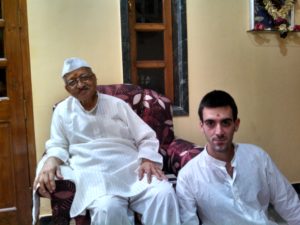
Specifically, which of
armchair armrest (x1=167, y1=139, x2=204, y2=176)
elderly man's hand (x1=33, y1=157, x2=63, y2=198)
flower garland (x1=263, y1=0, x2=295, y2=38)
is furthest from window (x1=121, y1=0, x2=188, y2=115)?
elderly man's hand (x1=33, y1=157, x2=63, y2=198)

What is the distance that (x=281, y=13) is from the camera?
2363 mm

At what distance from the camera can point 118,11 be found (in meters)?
2.14

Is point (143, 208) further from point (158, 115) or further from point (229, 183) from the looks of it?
point (158, 115)

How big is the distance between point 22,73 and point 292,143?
2145 mm

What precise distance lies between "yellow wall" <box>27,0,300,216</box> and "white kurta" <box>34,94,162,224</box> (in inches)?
18.4

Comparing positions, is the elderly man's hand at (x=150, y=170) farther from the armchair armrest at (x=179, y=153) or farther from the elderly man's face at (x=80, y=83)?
the elderly man's face at (x=80, y=83)

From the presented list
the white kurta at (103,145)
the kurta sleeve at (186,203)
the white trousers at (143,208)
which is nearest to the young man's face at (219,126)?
the kurta sleeve at (186,203)

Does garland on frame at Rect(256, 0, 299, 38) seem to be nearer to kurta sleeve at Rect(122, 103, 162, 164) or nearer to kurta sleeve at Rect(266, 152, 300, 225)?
kurta sleeve at Rect(122, 103, 162, 164)

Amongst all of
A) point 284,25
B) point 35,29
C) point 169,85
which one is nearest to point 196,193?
point 169,85

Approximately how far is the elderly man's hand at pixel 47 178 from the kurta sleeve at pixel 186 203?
0.56 meters

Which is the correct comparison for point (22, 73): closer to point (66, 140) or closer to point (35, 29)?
point (35, 29)

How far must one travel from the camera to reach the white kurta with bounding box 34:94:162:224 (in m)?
1.48

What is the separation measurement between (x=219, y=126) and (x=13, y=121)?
1469 millimetres

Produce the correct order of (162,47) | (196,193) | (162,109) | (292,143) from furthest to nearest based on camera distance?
(292,143)
(162,47)
(162,109)
(196,193)
